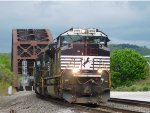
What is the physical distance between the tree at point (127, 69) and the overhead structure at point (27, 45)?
14.6 m

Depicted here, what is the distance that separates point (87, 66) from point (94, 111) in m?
3.96

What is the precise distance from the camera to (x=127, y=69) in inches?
3772

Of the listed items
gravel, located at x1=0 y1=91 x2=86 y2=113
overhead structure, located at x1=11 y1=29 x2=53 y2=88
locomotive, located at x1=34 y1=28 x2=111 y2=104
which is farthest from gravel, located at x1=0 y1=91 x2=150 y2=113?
overhead structure, located at x1=11 y1=29 x2=53 y2=88

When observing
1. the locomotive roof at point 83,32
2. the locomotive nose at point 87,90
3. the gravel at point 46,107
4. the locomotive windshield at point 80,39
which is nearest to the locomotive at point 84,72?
the locomotive nose at point 87,90

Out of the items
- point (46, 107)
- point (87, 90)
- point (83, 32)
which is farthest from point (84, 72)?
point (46, 107)

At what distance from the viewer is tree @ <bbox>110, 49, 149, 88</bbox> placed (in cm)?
9462

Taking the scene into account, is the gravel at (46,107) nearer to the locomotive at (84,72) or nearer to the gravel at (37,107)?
the gravel at (37,107)

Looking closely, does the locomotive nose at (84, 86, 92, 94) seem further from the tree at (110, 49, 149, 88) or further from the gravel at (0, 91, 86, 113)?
the tree at (110, 49, 149, 88)

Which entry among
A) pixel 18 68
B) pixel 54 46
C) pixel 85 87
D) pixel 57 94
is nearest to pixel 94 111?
pixel 85 87

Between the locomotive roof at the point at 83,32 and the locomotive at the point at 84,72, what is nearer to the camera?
the locomotive at the point at 84,72

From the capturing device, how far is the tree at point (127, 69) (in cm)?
9462

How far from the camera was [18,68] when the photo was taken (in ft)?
311

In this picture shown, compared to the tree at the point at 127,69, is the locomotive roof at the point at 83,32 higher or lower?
higher

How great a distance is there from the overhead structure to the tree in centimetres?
1465
